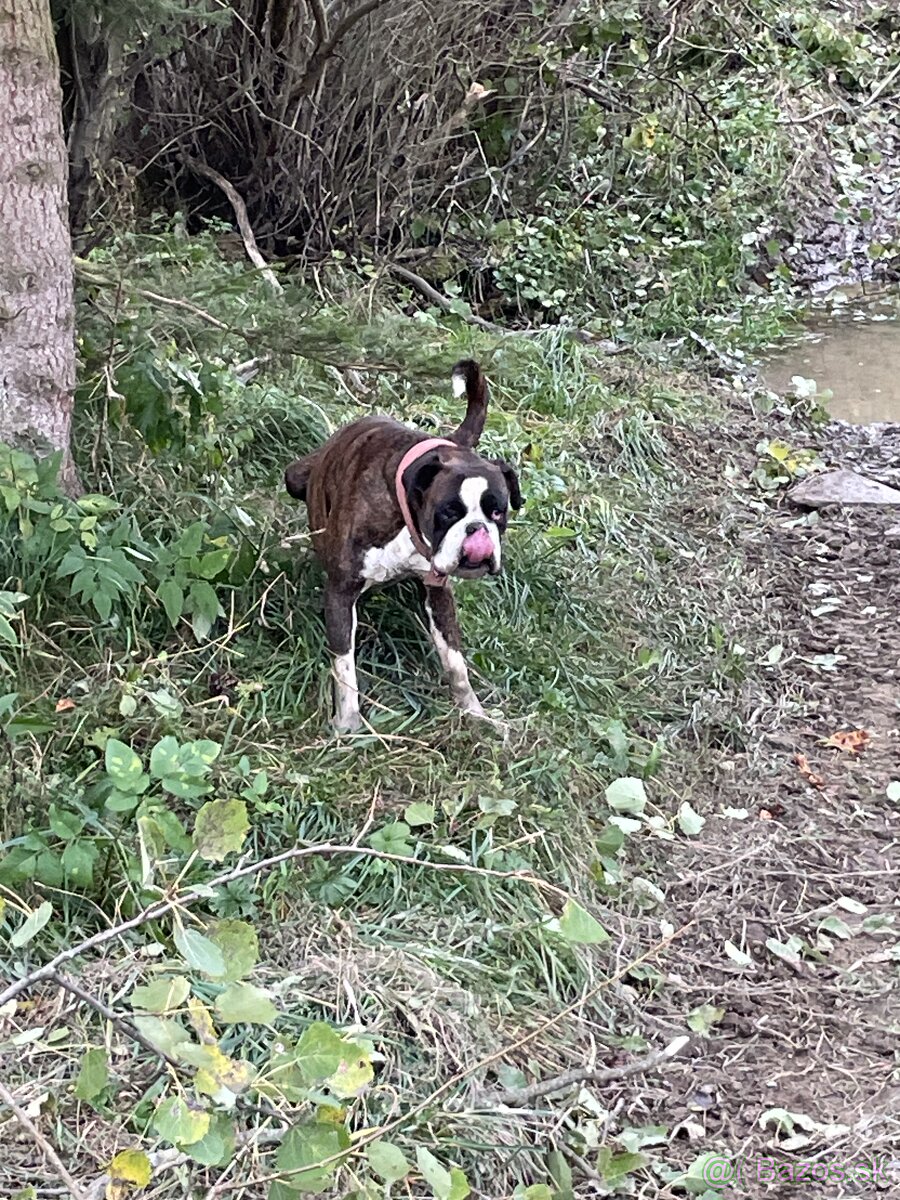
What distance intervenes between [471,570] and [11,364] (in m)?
1.41

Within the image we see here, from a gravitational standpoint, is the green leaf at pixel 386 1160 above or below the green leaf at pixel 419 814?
above

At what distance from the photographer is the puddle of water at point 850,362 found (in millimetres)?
6961

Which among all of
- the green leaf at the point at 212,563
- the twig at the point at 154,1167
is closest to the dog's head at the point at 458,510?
the green leaf at the point at 212,563

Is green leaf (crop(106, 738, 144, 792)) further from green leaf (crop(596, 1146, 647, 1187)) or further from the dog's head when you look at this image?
green leaf (crop(596, 1146, 647, 1187))

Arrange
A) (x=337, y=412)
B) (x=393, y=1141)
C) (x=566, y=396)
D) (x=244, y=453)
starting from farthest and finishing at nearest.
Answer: (x=566, y=396) < (x=337, y=412) < (x=244, y=453) < (x=393, y=1141)

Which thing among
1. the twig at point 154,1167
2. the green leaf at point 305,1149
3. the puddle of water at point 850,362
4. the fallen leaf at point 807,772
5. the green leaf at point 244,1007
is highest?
the green leaf at point 244,1007

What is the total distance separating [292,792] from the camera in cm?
314

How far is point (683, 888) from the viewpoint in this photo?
3355 mm

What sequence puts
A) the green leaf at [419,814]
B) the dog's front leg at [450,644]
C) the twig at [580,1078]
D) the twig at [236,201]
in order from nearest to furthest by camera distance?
the twig at [580,1078], the green leaf at [419,814], the dog's front leg at [450,644], the twig at [236,201]

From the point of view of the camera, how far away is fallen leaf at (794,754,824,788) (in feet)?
12.6

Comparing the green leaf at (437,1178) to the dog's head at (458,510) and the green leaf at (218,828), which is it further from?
the dog's head at (458,510)

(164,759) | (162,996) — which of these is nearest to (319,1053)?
(162,996)

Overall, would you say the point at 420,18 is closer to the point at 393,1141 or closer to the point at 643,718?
the point at 643,718

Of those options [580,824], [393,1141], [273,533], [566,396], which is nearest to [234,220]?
[566,396]
